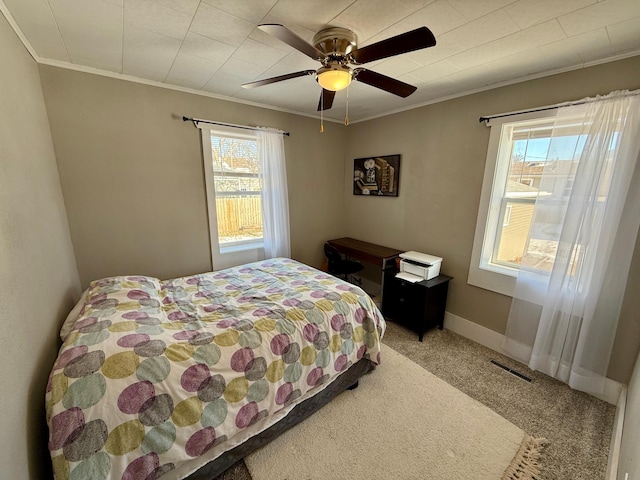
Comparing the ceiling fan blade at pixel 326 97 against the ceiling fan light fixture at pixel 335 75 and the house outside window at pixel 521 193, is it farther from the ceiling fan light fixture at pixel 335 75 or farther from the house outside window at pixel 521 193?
the house outside window at pixel 521 193

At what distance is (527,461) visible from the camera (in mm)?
1456

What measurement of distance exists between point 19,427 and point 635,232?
3.28m

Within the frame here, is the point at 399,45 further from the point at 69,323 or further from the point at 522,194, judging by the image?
the point at 69,323

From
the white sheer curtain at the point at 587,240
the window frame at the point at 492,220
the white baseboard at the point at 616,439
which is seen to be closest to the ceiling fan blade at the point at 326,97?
the window frame at the point at 492,220

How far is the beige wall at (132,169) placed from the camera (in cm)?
207

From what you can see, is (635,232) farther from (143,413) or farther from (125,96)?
(125,96)

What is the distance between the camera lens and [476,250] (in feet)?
8.25

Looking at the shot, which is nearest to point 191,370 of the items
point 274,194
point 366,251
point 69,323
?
point 69,323

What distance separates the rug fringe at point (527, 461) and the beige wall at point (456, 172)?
0.92 meters

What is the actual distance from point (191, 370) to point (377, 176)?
9.57ft

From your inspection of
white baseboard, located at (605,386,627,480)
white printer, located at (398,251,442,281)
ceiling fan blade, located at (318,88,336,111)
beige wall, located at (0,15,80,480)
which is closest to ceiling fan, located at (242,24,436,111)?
ceiling fan blade, located at (318,88,336,111)

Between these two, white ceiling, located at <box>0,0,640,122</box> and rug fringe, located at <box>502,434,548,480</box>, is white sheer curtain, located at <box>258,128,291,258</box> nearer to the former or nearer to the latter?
white ceiling, located at <box>0,0,640,122</box>

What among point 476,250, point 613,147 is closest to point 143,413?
point 476,250

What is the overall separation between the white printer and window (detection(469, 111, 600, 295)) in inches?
13.7
